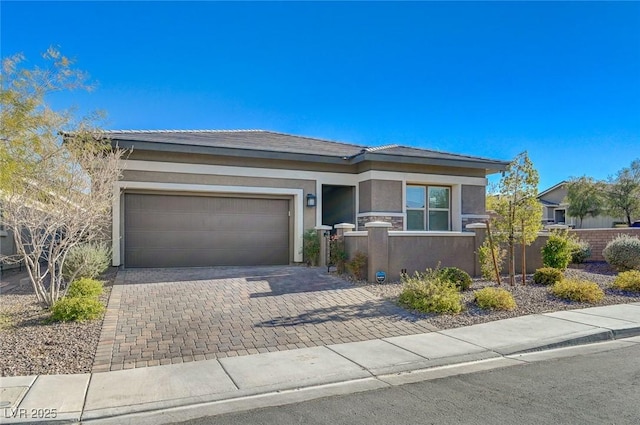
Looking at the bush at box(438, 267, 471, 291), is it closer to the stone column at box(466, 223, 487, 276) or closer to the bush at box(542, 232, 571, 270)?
the stone column at box(466, 223, 487, 276)

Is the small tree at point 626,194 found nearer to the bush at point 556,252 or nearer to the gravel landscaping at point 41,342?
the bush at point 556,252

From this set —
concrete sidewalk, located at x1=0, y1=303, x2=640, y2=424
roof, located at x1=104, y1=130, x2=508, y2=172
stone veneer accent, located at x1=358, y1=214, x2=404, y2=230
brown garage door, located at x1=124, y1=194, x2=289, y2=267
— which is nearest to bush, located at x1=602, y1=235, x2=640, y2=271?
roof, located at x1=104, y1=130, x2=508, y2=172

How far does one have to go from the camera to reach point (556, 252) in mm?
12320

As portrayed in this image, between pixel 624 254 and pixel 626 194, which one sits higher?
pixel 626 194

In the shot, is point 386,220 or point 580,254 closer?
point 386,220

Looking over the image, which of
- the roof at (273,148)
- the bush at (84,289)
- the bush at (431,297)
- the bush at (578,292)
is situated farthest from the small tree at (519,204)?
the bush at (84,289)

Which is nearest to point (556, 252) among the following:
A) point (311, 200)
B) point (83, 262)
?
point (311, 200)

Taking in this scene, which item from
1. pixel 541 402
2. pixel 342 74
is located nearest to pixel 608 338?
pixel 541 402

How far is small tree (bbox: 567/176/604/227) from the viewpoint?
1238 inches

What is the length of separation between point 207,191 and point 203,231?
4.19 feet

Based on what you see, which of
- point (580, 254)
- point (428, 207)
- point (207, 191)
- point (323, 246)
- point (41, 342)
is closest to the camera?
point (41, 342)

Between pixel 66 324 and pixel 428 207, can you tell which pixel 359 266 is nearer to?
pixel 428 207

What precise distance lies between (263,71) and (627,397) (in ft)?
43.8

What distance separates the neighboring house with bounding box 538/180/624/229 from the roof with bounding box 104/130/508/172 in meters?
22.5
